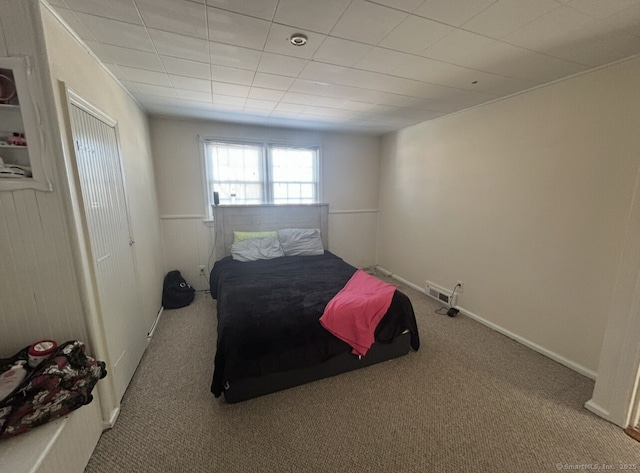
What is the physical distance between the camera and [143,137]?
9.78 ft

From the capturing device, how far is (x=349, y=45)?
167 cm

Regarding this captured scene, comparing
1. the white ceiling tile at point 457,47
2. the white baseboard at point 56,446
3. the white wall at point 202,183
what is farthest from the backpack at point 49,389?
the white ceiling tile at point 457,47

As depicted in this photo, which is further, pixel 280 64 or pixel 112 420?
pixel 280 64

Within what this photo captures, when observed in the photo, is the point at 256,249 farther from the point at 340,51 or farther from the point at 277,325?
the point at 340,51

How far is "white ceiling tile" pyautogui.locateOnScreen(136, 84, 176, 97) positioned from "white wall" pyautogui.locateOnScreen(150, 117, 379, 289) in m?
0.95

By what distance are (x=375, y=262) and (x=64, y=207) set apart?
4.32 m

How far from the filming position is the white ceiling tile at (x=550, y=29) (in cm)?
135

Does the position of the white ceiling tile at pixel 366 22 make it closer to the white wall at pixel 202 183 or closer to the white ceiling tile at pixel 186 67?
the white ceiling tile at pixel 186 67

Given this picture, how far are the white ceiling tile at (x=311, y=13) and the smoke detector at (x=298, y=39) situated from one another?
0.22 feet

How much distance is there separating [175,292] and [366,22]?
11.1ft

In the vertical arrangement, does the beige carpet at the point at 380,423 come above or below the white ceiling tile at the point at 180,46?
below

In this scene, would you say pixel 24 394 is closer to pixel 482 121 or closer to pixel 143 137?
pixel 143 137

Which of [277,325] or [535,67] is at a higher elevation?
[535,67]

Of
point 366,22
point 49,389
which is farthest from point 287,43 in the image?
point 49,389
